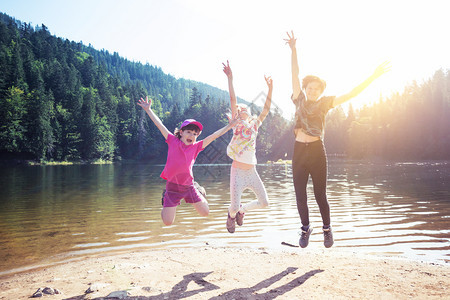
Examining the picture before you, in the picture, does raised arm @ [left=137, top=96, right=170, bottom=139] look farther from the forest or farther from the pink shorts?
the forest

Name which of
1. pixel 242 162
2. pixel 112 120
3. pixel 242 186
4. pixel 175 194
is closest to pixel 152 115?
pixel 175 194

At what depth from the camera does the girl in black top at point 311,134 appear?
5227 millimetres

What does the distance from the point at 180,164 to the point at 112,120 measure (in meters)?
100

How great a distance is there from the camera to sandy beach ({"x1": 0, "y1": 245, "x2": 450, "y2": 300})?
15.3 feet

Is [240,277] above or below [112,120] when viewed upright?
below

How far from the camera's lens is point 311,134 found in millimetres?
5234

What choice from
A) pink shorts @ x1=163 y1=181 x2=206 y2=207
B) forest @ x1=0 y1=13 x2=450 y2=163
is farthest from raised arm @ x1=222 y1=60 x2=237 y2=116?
forest @ x1=0 y1=13 x2=450 y2=163

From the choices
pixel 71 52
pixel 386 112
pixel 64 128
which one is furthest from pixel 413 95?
pixel 71 52

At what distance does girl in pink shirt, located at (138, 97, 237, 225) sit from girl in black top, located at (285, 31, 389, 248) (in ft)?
4.13

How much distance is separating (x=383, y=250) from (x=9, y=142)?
77.5m

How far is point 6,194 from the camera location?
1973 centimetres

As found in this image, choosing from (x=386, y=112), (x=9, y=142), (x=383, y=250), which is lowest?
(x=383, y=250)

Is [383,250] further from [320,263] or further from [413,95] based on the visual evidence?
[413,95]

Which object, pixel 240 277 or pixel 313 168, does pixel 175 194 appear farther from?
pixel 313 168
